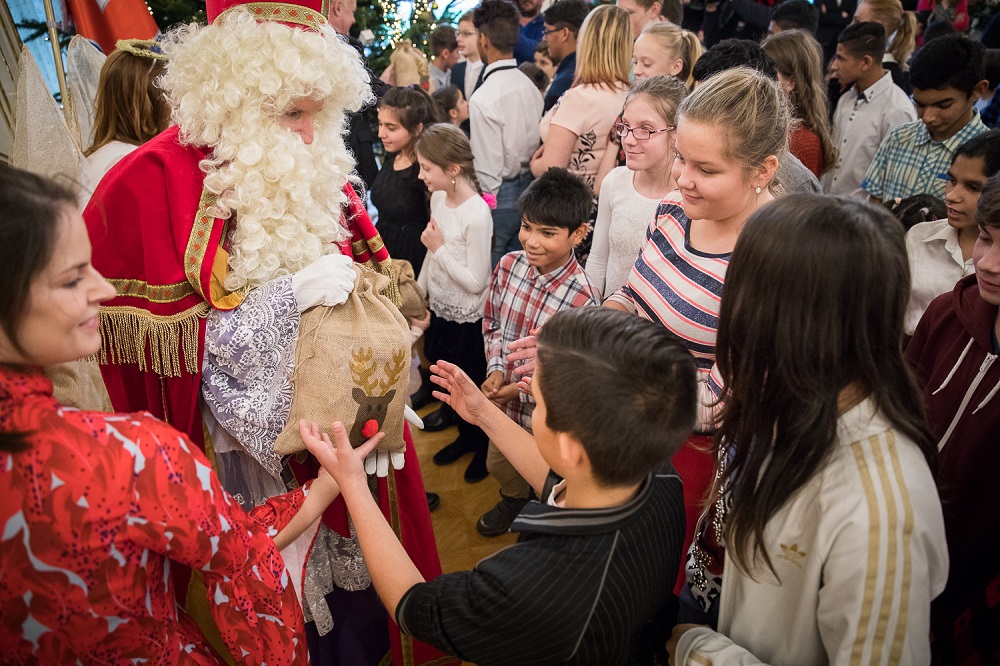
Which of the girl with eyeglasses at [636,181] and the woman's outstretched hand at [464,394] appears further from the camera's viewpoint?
the girl with eyeglasses at [636,181]

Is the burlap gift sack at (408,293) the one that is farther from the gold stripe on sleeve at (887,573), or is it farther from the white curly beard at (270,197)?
the gold stripe on sleeve at (887,573)

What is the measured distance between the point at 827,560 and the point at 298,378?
1.35 m

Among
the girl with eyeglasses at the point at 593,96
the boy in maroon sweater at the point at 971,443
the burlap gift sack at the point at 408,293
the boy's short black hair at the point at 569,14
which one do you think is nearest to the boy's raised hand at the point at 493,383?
the burlap gift sack at the point at 408,293

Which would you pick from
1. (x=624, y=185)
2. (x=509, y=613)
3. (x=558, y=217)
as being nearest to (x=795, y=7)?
(x=624, y=185)

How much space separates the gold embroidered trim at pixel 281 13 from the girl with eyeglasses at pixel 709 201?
116 centimetres

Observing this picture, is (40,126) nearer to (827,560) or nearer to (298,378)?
(298,378)

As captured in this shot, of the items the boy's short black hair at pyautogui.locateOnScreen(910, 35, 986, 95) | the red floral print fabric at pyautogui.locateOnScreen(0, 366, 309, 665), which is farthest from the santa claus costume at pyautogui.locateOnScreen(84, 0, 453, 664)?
the boy's short black hair at pyautogui.locateOnScreen(910, 35, 986, 95)

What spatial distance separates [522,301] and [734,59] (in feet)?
4.09

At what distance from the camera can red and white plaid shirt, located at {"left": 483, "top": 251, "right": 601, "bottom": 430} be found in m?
2.82

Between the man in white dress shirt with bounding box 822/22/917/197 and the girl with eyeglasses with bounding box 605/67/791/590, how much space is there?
8.30 feet

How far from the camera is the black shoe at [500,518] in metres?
3.30

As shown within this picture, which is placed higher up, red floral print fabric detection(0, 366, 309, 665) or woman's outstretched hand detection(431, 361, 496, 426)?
red floral print fabric detection(0, 366, 309, 665)

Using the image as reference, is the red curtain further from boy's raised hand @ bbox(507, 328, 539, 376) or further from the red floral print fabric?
the red floral print fabric

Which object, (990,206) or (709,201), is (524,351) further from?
(990,206)
